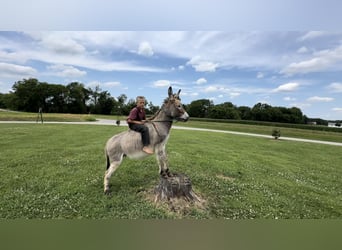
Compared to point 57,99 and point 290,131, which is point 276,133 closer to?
point 290,131

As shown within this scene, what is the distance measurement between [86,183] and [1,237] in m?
1.38

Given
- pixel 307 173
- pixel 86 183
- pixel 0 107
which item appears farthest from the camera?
pixel 0 107

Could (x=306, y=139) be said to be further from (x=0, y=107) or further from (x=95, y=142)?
(x=0, y=107)

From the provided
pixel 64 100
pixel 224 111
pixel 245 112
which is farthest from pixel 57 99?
pixel 245 112

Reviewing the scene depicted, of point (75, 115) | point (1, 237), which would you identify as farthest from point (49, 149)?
point (1, 237)

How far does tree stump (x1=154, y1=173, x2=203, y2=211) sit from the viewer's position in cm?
323

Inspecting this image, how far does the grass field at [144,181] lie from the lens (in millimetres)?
3186

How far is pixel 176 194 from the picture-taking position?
3.30 metres

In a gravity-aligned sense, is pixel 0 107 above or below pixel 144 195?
above

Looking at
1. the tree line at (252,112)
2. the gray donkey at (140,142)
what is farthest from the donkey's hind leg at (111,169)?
the tree line at (252,112)

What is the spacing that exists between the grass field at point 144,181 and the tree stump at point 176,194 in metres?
0.14

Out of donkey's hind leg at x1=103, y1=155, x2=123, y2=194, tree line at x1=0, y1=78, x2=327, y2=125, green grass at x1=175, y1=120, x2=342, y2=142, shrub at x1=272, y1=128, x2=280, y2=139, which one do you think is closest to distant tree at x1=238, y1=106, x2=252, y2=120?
green grass at x1=175, y1=120, x2=342, y2=142

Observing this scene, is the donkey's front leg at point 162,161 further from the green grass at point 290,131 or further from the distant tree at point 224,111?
the green grass at point 290,131

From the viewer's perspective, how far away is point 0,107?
20.8 ft
